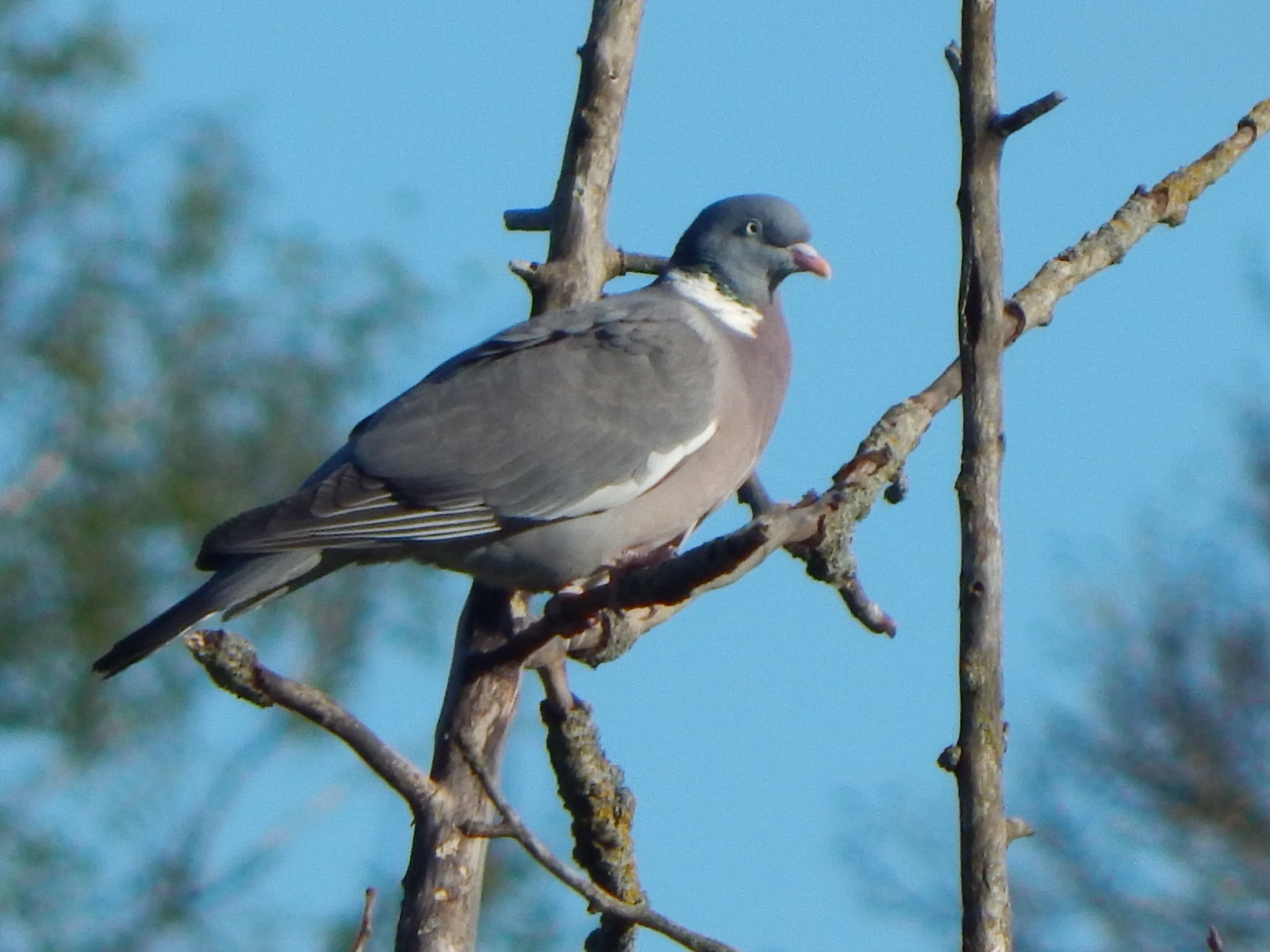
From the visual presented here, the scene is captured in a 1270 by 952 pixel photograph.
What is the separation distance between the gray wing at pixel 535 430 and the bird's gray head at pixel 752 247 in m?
0.47

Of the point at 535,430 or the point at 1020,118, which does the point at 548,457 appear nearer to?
the point at 535,430

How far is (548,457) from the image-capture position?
4.84 m

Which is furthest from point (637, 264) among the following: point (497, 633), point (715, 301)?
point (497, 633)

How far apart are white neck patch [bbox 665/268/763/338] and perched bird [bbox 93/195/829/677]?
18 cm

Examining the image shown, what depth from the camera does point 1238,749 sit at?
413 inches

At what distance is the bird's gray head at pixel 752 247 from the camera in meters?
5.48

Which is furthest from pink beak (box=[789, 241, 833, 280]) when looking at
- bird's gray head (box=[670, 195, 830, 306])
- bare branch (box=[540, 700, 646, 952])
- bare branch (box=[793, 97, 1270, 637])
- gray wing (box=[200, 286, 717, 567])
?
bare branch (box=[540, 700, 646, 952])

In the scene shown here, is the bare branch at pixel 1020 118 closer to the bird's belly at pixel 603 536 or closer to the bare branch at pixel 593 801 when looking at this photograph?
the bare branch at pixel 593 801

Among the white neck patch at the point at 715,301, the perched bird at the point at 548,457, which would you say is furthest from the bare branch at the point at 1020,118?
the white neck patch at the point at 715,301

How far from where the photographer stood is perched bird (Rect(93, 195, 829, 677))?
4633 mm

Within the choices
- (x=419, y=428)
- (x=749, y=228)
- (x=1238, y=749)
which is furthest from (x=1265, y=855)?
(x=419, y=428)

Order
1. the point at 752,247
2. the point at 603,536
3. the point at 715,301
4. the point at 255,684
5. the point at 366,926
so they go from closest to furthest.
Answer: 1. the point at 366,926
2. the point at 255,684
3. the point at 603,536
4. the point at 715,301
5. the point at 752,247

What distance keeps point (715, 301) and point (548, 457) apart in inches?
31.8

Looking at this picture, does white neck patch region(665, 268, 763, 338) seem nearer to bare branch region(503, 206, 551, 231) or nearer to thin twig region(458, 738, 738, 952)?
bare branch region(503, 206, 551, 231)
